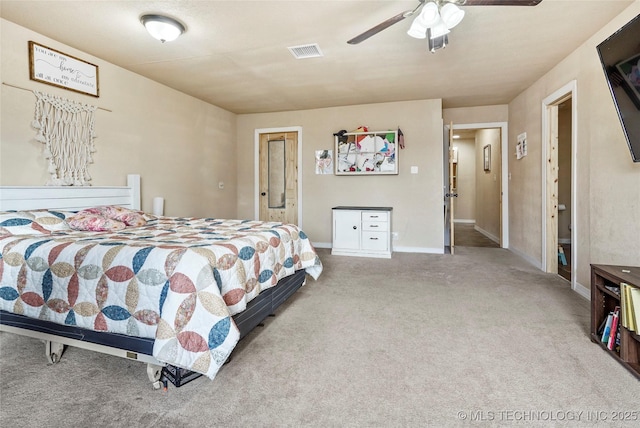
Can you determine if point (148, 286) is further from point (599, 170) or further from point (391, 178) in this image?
point (391, 178)

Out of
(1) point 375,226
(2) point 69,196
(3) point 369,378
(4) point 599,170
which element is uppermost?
(4) point 599,170

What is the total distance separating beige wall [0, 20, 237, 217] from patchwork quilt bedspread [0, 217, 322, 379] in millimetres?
1144

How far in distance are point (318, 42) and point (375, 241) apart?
278 cm

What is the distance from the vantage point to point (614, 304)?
78.7 inches

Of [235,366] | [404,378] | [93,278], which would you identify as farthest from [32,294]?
[404,378]

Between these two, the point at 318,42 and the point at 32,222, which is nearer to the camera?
the point at 32,222

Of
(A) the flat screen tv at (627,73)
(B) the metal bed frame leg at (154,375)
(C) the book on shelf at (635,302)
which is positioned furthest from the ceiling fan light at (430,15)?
(B) the metal bed frame leg at (154,375)

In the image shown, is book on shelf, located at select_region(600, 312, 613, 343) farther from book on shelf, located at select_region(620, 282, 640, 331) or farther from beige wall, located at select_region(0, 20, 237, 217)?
beige wall, located at select_region(0, 20, 237, 217)

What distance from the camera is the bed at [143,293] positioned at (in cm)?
151

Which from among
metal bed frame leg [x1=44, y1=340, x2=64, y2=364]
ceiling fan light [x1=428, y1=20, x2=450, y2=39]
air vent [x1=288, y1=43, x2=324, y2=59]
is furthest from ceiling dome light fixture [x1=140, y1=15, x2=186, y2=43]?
metal bed frame leg [x1=44, y1=340, x2=64, y2=364]

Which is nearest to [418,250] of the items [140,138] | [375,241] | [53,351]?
[375,241]

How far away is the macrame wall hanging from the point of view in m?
2.82

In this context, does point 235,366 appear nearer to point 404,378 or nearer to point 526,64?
point 404,378

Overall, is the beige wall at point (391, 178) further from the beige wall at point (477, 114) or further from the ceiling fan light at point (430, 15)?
the ceiling fan light at point (430, 15)
